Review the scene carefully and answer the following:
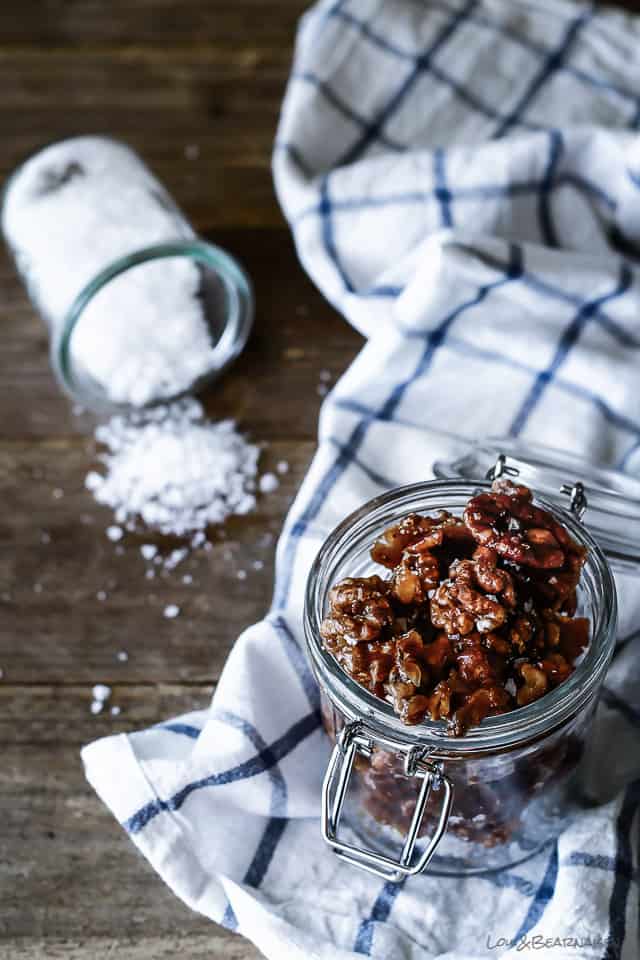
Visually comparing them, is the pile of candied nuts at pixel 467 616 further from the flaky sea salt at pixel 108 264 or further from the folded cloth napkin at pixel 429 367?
the flaky sea salt at pixel 108 264

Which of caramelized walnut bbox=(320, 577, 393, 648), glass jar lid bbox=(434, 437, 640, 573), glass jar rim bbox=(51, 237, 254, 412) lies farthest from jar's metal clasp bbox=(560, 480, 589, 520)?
glass jar rim bbox=(51, 237, 254, 412)

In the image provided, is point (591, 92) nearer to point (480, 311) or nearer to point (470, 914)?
point (480, 311)

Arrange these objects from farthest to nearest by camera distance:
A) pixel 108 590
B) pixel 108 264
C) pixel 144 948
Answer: pixel 108 264 < pixel 108 590 < pixel 144 948

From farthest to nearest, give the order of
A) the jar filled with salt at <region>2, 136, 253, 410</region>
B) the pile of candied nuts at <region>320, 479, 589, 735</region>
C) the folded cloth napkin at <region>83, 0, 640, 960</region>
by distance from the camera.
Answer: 1. the jar filled with salt at <region>2, 136, 253, 410</region>
2. the folded cloth napkin at <region>83, 0, 640, 960</region>
3. the pile of candied nuts at <region>320, 479, 589, 735</region>

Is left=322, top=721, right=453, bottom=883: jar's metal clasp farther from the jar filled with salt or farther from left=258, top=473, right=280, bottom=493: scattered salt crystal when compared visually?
the jar filled with salt

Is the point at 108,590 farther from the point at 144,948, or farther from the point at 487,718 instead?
the point at 487,718

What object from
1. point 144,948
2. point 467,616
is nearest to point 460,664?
point 467,616

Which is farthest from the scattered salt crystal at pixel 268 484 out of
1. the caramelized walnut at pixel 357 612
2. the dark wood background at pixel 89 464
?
the caramelized walnut at pixel 357 612
